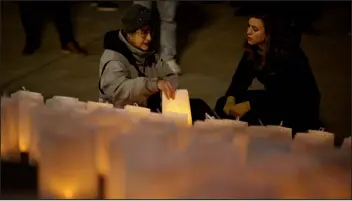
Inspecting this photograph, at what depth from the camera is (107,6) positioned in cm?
147

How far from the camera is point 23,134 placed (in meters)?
1.42

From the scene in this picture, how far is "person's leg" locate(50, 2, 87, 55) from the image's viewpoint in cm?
148

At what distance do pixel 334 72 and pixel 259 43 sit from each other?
0.19 meters

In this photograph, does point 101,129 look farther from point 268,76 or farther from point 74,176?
point 268,76

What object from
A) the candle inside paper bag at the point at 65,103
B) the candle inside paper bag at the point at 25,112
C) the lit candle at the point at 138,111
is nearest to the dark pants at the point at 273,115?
the lit candle at the point at 138,111

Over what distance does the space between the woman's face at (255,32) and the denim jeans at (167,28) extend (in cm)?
19

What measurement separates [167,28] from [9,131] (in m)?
0.46

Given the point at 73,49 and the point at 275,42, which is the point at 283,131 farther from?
the point at 73,49

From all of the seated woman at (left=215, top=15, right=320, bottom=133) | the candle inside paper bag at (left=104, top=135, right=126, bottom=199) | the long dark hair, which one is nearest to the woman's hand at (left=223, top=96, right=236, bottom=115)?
the seated woman at (left=215, top=15, right=320, bottom=133)

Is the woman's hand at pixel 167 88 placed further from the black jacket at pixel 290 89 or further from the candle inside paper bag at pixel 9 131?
the candle inside paper bag at pixel 9 131

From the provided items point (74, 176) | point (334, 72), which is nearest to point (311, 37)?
point (334, 72)

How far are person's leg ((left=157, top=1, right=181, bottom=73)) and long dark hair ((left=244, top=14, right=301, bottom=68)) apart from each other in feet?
0.63

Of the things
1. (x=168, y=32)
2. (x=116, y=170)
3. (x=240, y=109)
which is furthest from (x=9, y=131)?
(x=240, y=109)

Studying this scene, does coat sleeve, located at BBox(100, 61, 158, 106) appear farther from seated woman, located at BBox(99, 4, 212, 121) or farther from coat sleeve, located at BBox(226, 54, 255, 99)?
coat sleeve, located at BBox(226, 54, 255, 99)
